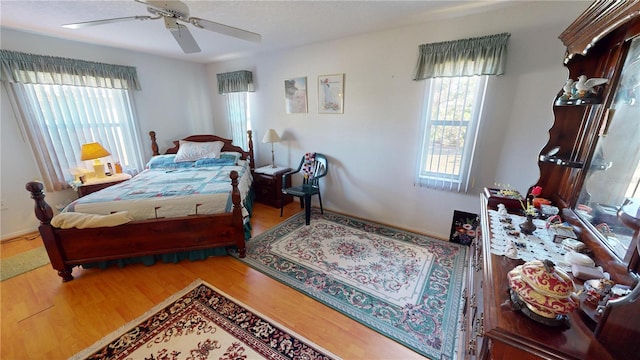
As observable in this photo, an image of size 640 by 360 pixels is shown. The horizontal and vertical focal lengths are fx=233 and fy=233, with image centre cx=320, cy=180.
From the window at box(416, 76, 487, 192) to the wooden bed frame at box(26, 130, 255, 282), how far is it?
2186 mm

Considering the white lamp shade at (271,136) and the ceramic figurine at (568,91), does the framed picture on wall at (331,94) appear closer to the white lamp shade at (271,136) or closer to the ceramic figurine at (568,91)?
the white lamp shade at (271,136)

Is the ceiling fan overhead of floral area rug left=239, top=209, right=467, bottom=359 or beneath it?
overhead

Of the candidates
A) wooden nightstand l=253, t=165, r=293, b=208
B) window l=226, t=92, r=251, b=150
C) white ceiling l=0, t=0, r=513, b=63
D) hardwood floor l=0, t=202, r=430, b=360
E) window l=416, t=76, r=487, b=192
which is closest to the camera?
hardwood floor l=0, t=202, r=430, b=360

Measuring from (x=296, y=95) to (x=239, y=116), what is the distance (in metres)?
1.40

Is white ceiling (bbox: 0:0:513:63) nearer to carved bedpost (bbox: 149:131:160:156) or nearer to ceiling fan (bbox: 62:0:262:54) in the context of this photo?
ceiling fan (bbox: 62:0:262:54)

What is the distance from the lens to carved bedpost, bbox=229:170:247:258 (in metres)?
2.32

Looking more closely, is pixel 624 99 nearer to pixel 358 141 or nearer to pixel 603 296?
pixel 603 296

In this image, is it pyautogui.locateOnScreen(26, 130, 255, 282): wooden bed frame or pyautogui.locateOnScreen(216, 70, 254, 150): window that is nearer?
pyautogui.locateOnScreen(26, 130, 255, 282): wooden bed frame

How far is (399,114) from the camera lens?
111 inches

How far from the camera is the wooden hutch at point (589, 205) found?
0.66m

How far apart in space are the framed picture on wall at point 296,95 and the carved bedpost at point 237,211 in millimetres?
1725

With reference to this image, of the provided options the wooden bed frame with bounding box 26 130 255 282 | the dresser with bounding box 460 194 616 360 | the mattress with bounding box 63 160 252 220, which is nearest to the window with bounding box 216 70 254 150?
the mattress with bounding box 63 160 252 220

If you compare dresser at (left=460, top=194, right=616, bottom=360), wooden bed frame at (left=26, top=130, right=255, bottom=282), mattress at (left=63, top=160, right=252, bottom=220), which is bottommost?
wooden bed frame at (left=26, top=130, right=255, bottom=282)

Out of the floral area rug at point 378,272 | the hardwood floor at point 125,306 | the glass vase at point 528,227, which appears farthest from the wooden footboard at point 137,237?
the glass vase at point 528,227
